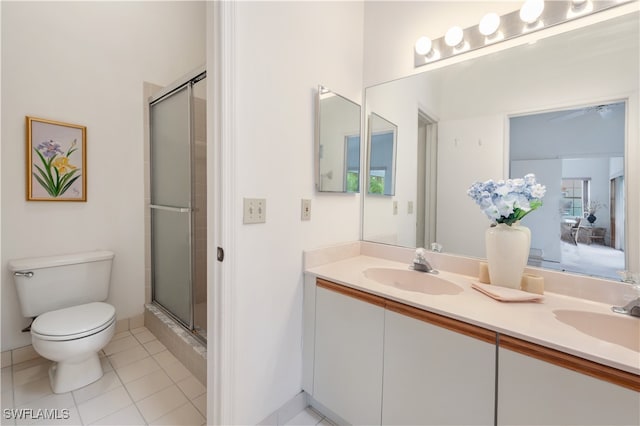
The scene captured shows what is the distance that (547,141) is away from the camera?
115 cm

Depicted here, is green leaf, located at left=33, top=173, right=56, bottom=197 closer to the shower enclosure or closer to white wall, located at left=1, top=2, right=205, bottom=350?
white wall, located at left=1, top=2, right=205, bottom=350

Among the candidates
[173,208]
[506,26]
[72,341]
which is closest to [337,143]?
Result: [506,26]

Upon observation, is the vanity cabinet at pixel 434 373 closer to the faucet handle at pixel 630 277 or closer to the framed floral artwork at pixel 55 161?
the faucet handle at pixel 630 277

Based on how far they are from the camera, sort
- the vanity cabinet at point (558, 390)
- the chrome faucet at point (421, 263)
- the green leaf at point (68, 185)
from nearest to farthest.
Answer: the vanity cabinet at point (558, 390) < the chrome faucet at point (421, 263) < the green leaf at point (68, 185)

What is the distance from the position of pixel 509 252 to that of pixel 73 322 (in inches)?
87.8

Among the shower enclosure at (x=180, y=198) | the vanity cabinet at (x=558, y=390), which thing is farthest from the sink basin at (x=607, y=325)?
the shower enclosure at (x=180, y=198)

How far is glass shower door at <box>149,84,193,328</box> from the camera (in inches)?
74.9

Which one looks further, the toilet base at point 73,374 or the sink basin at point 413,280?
the toilet base at point 73,374

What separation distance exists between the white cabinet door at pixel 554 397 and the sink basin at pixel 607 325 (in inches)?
11.3

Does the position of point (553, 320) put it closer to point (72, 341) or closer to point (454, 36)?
point (454, 36)

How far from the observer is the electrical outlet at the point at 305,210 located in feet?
4.54

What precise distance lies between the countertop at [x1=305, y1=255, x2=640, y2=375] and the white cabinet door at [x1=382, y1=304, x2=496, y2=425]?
7cm

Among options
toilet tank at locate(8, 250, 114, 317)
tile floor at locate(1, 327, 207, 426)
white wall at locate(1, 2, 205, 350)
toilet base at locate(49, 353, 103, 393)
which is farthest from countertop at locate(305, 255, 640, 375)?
white wall at locate(1, 2, 205, 350)

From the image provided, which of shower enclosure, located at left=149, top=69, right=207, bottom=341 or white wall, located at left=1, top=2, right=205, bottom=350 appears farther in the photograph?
shower enclosure, located at left=149, top=69, right=207, bottom=341
